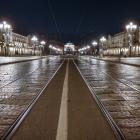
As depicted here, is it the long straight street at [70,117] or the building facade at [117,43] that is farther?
the building facade at [117,43]

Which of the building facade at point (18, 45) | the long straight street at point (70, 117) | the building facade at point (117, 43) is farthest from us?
the building facade at point (117, 43)

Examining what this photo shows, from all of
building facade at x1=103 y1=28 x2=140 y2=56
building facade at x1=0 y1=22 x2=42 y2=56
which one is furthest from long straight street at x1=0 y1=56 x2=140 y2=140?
building facade at x1=103 y1=28 x2=140 y2=56

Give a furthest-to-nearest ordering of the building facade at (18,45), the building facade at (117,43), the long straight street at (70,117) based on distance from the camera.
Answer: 1. the building facade at (117,43)
2. the building facade at (18,45)
3. the long straight street at (70,117)

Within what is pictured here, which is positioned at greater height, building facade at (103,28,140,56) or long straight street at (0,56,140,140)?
building facade at (103,28,140,56)

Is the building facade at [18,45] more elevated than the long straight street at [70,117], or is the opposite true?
the building facade at [18,45]

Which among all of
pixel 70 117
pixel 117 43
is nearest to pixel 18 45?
pixel 117 43

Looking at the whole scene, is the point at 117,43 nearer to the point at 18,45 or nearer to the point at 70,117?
the point at 18,45

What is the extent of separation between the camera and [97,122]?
760 cm

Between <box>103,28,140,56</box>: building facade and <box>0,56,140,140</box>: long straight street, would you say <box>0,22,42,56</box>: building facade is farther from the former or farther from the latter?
<box>0,56,140,140</box>: long straight street

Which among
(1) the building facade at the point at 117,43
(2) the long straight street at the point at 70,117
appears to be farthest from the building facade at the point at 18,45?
(2) the long straight street at the point at 70,117

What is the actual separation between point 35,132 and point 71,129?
0.76 m

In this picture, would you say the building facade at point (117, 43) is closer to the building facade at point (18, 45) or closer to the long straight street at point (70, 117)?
the building facade at point (18, 45)

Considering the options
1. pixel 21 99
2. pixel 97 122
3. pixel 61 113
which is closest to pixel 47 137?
pixel 97 122

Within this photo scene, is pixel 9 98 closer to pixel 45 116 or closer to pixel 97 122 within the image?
pixel 45 116
